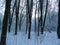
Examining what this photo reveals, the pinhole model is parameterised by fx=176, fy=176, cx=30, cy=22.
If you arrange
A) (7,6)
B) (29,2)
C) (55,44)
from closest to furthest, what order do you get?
(7,6), (55,44), (29,2)

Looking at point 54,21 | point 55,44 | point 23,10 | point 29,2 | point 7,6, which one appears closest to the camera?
point 7,6

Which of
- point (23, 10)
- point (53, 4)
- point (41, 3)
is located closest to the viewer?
point (41, 3)

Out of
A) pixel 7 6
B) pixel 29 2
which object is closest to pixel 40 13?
pixel 29 2

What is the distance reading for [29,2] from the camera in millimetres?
21062

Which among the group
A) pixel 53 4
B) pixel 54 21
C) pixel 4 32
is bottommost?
pixel 54 21

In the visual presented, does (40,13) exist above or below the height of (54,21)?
above

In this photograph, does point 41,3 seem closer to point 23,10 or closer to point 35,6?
point 35,6

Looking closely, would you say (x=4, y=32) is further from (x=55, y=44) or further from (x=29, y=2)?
(x=29, y=2)

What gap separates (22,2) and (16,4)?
281cm

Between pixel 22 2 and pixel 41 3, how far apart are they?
4890 mm

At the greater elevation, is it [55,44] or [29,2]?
[29,2]

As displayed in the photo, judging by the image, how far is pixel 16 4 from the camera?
2392cm

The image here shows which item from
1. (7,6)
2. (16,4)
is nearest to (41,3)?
(16,4)

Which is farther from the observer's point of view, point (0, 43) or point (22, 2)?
point (22, 2)
